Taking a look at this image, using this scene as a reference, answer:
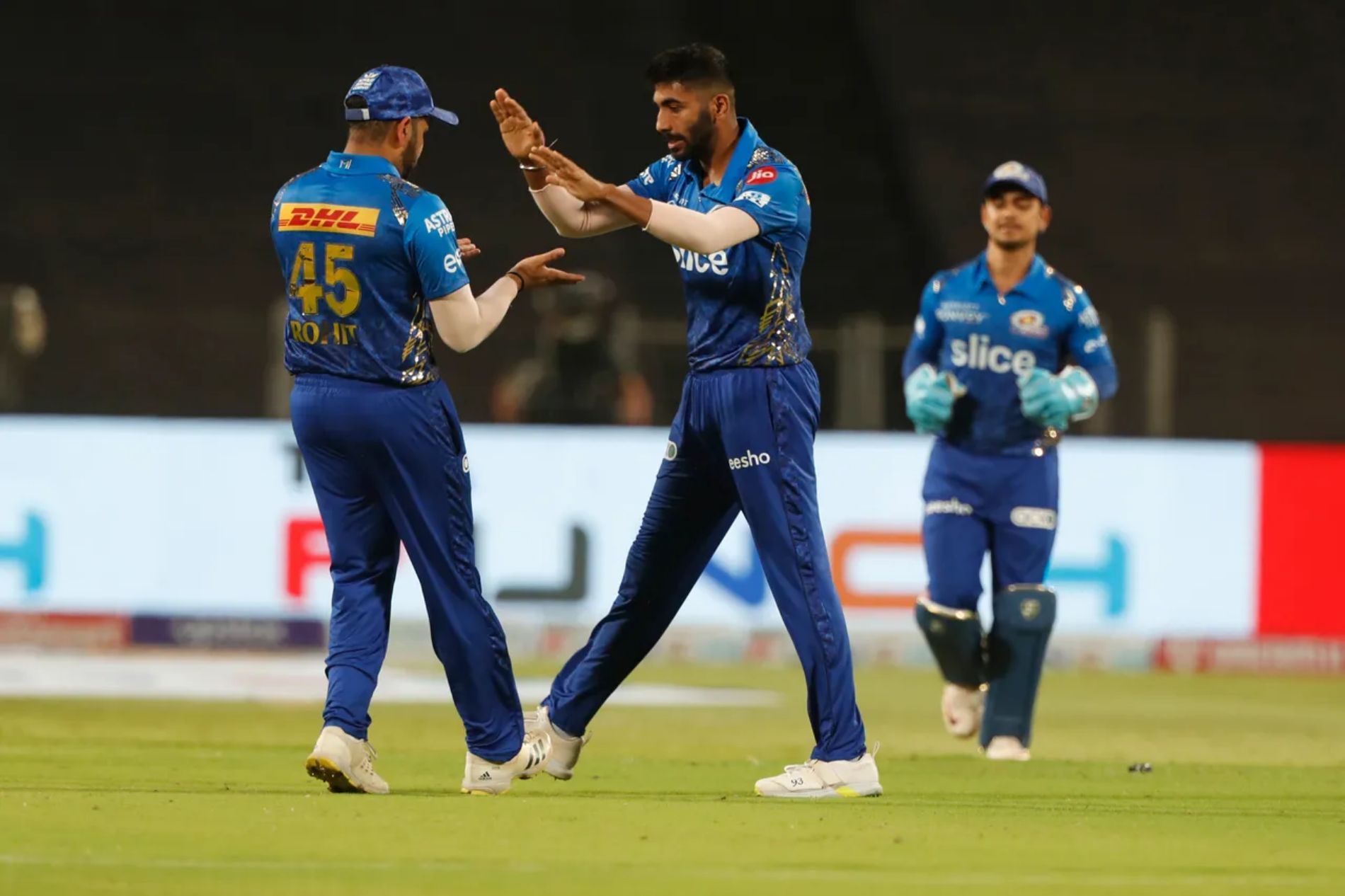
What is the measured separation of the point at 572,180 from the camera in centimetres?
670

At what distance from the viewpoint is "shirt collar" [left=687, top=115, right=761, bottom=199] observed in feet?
23.6

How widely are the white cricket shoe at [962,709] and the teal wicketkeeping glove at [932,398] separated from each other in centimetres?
115

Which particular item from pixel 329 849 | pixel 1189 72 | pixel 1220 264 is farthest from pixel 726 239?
pixel 1189 72

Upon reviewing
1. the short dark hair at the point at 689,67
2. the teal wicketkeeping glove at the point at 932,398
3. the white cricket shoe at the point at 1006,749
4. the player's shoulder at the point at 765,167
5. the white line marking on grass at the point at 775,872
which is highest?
the short dark hair at the point at 689,67

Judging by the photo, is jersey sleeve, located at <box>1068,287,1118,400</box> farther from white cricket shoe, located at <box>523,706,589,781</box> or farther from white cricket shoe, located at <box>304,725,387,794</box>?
white cricket shoe, located at <box>304,725,387,794</box>

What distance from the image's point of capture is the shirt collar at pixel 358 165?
6.75m

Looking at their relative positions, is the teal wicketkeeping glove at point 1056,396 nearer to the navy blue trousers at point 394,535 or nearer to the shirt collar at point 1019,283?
the shirt collar at point 1019,283

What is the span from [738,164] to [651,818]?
2.21 meters

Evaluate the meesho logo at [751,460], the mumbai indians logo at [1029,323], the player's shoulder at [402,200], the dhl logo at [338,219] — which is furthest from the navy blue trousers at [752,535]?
the mumbai indians logo at [1029,323]

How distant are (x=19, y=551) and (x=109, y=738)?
202 inches

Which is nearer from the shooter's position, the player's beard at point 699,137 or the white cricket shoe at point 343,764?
the white cricket shoe at point 343,764

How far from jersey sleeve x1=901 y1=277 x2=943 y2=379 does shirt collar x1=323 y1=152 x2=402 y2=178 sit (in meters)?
3.62

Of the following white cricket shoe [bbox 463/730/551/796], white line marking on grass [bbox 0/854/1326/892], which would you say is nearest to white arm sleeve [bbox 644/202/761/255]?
white cricket shoe [bbox 463/730/551/796]

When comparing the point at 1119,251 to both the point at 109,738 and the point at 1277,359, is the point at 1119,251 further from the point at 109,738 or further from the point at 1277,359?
the point at 109,738
